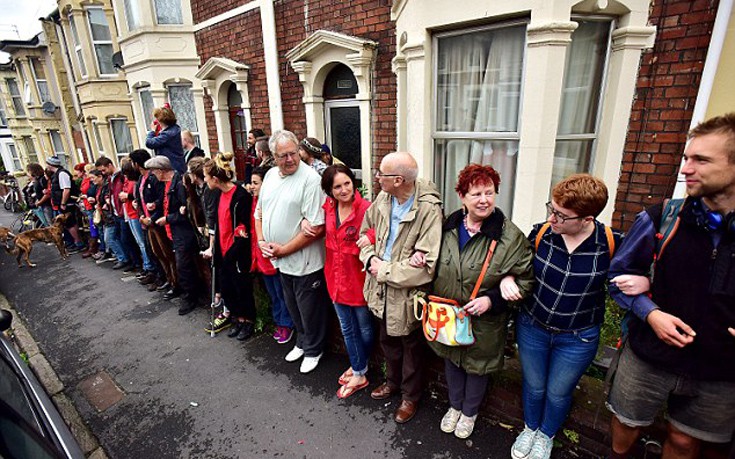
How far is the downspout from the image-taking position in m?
2.95

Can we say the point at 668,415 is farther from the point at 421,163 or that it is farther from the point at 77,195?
the point at 77,195

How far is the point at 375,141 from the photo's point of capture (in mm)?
5598

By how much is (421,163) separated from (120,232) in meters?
5.55

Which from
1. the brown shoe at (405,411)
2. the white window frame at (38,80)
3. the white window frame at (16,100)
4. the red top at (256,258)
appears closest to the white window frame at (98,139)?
the white window frame at (38,80)

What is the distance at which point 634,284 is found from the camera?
1.75 metres

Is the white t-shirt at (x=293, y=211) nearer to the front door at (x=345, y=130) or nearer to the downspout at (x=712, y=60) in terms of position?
the downspout at (x=712, y=60)

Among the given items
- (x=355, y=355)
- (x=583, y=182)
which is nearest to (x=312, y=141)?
(x=355, y=355)

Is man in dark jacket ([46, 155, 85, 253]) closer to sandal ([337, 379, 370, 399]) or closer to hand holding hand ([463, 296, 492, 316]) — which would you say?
sandal ([337, 379, 370, 399])

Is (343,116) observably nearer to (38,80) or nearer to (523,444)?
(523,444)

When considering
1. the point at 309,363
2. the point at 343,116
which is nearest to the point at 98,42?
the point at 343,116

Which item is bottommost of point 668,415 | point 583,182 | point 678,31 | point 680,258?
point 668,415

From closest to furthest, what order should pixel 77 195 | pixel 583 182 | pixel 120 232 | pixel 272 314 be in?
pixel 583 182
pixel 272 314
pixel 120 232
pixel 77 195

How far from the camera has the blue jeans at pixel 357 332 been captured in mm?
3035

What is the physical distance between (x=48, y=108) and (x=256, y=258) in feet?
69.4
